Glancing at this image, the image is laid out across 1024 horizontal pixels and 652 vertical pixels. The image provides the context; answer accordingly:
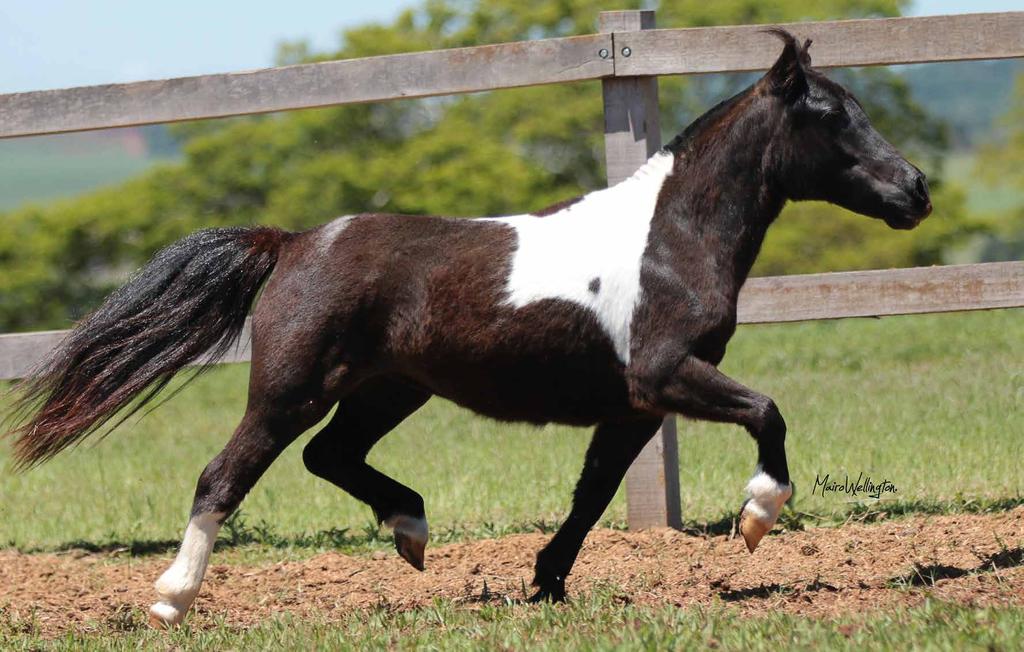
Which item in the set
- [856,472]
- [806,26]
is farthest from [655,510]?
[806,26]

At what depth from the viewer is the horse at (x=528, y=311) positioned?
492 cm

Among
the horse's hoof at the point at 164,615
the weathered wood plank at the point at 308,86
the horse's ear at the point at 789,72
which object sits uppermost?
the horse's ear at the point at 789,72

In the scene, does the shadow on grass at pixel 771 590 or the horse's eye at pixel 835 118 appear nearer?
the shadow on grass at pixel 771 590

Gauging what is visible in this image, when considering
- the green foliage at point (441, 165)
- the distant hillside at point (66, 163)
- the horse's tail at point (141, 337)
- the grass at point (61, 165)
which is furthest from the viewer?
the grass at point (61, 165)

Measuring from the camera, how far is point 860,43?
5.97 m

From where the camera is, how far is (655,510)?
628 centimetres

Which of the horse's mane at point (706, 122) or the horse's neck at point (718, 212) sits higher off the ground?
the horse's mane at point (706, 122)

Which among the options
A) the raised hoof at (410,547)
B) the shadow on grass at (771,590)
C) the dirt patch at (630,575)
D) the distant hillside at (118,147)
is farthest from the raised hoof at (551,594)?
the distant hillside at (118,147)

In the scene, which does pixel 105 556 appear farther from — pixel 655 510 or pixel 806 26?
pixel 806 26

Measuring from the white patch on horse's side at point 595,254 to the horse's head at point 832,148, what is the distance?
0.48 metres

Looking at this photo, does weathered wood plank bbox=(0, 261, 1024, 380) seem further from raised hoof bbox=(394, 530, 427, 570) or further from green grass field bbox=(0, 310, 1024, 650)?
raised hoof bbox=(394, 530, 427, 570)

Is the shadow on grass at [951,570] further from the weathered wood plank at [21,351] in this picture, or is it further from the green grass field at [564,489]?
the weathered wood plank at [21,351]

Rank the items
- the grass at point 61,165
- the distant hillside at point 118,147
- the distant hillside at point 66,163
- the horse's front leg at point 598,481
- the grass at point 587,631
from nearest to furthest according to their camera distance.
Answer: the grass at point 587,631
the horse's front leg at point 598,481
the distant hillside at point 118,147
the distant hillside at point 66,163
the grass at point 61,165

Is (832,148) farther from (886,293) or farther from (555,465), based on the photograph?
(555,465)
